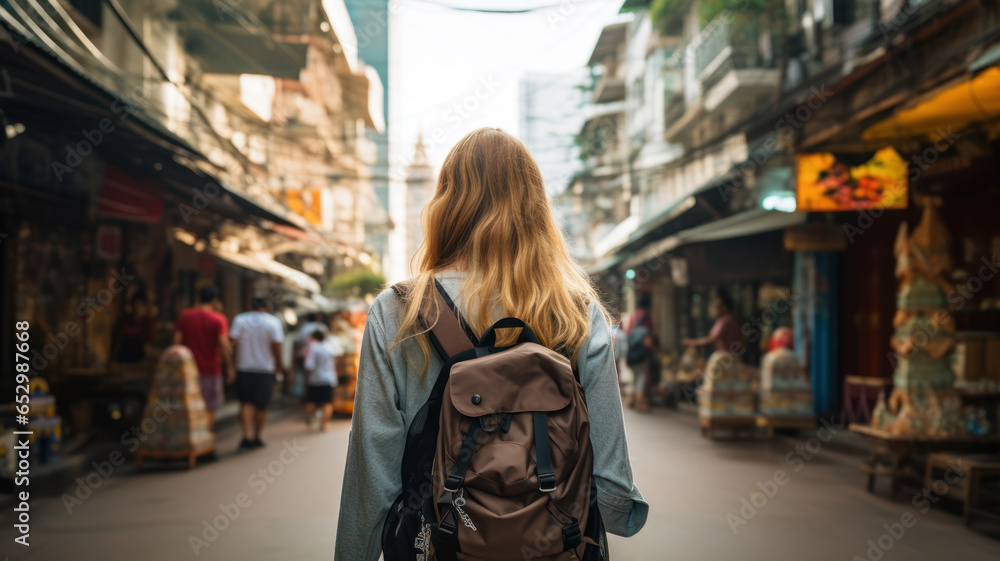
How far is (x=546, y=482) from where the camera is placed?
153 cm

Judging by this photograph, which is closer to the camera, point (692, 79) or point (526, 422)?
point (526, 422)

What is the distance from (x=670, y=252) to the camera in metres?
14.6

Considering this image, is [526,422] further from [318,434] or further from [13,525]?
[318,434]

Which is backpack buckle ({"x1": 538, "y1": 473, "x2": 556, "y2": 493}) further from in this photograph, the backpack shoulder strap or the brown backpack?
the backpack shoulder strap

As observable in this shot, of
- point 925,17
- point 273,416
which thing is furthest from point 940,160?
point 273,416

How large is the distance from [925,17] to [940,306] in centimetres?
285

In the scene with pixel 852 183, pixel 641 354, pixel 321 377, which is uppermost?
pixel 852 183

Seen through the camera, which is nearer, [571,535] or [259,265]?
[571,535]

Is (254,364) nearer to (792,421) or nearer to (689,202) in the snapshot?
(792,421)

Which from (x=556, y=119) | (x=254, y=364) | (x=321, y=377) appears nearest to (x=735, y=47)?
(x=556, y=119)

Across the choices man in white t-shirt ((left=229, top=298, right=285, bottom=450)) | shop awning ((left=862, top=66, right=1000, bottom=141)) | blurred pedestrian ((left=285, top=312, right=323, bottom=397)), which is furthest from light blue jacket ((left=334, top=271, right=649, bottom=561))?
blurred pedestrian ((left=285, top=312, right=323, bottom=397))

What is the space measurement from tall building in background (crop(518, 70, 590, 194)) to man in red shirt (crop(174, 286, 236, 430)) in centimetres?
886

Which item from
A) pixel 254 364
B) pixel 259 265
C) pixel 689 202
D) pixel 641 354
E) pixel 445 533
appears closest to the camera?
pixel 445 533

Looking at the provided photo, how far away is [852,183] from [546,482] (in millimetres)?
8805
